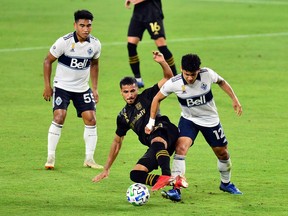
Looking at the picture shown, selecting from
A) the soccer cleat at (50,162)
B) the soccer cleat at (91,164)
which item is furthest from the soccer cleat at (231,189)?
the soccer cleat at (50,162)

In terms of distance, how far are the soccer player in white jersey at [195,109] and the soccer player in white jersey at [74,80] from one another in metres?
2.59

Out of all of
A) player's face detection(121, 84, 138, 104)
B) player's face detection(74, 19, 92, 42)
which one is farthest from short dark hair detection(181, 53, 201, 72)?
player's face detection(74, 19, 92, 42)

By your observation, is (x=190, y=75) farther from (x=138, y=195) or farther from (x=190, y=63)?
(x=138, y=195)

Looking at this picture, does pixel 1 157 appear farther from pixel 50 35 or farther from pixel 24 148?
pixel 50 35

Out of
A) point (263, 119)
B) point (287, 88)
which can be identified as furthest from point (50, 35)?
point (263, 119)

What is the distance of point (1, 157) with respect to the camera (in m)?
17.7

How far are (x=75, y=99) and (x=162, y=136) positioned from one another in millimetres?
2997

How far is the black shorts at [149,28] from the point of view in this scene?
24.0 m

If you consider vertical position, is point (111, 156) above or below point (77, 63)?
below

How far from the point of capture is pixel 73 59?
1717 centimetres

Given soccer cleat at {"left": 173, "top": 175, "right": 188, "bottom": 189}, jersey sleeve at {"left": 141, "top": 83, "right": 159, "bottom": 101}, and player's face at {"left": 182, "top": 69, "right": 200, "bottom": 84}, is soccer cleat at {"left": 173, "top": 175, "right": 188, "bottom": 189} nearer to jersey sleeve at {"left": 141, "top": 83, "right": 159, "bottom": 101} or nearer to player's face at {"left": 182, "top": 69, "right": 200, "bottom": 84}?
player's face at {"left": 182, "top": 69, "right": 200, "bottom": 84}

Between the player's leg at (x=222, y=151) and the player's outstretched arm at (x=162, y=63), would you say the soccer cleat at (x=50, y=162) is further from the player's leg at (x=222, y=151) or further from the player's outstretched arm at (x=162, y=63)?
the player's leg at (x=222, y=151)

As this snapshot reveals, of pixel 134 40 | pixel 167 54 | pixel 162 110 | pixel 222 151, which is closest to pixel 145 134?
pixel 222 151

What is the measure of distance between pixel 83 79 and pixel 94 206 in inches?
140
